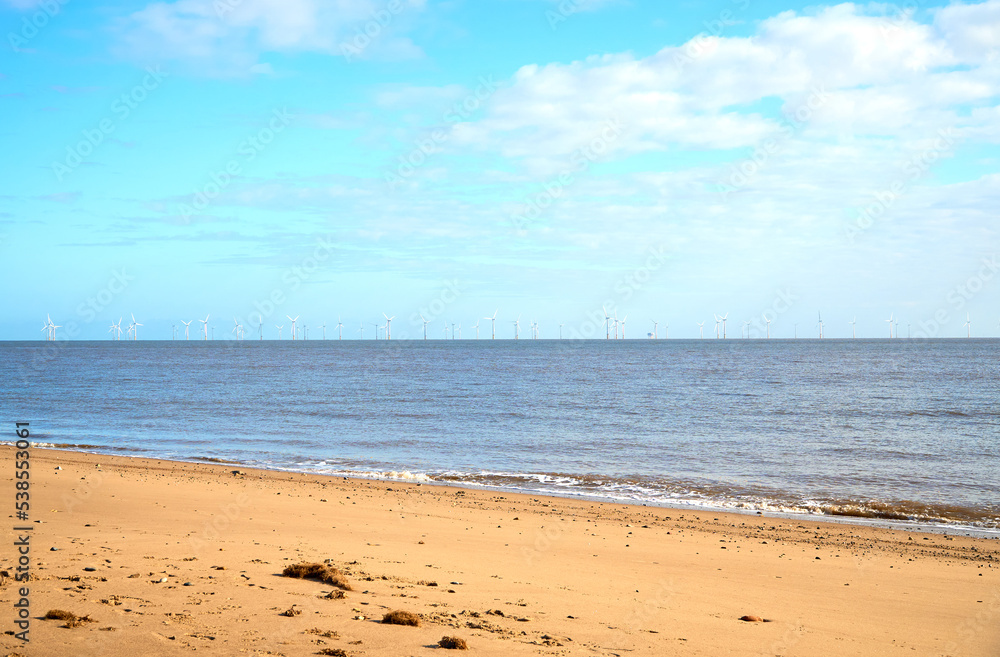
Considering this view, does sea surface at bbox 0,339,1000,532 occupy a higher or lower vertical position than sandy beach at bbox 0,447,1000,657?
lower

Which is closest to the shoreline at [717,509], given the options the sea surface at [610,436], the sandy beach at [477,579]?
the sea surface at [610,436]

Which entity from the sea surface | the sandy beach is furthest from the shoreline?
the sandy beach

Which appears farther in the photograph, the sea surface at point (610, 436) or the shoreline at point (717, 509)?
the sea surface at point (610, 436)

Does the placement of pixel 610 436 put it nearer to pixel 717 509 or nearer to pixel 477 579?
pixel 717 509

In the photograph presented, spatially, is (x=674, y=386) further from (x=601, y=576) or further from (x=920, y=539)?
(x=601, y=576)

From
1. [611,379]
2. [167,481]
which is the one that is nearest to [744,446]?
[167,481]

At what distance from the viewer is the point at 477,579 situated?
980 centimetres

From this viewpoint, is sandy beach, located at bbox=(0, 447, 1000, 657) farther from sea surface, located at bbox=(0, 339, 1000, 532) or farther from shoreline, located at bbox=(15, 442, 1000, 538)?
sea surface, located at bbox=(0, 339, 1000, 532)

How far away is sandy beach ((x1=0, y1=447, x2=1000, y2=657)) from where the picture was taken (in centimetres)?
696

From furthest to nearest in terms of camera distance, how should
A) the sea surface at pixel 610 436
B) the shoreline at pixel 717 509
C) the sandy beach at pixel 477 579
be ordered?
the sea surface at pixel 610 436, the shoreline at pixel 717 509, the sandy beach at pixel 477 579

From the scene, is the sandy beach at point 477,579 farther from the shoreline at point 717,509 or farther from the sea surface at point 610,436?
the sea surface at point 610,436

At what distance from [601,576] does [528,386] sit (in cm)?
5329

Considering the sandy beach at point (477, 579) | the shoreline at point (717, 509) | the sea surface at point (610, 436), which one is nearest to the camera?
the sandy beach at point (477, 579)

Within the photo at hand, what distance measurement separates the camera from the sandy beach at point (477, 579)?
6961 millimetres
